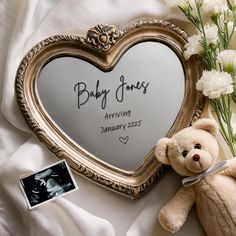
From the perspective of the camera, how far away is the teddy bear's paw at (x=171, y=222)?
865mm

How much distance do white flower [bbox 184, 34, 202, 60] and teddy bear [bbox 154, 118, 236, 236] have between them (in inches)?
5.5

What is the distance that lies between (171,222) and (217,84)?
26 centimetres

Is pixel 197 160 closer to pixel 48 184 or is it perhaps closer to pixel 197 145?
pixel 197 145

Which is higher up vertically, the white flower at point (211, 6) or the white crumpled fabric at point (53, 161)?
the white flower at point (211, 6)

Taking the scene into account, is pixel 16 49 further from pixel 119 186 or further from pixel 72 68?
pixel 119 186

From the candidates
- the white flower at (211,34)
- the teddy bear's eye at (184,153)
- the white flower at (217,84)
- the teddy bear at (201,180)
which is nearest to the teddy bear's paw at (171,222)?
the teddy bear at (201,180)

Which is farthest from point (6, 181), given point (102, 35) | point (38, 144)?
point (102, 35)

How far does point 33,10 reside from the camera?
0.98m

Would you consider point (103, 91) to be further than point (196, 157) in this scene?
Yes

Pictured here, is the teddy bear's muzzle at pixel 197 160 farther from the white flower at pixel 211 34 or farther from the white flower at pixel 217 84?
the white flower at pixel 211 34

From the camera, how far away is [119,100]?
0.95 metres

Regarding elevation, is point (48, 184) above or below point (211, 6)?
below

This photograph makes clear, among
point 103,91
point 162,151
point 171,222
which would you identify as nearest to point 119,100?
point 103,91

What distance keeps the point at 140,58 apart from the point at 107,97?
0.34 ft
